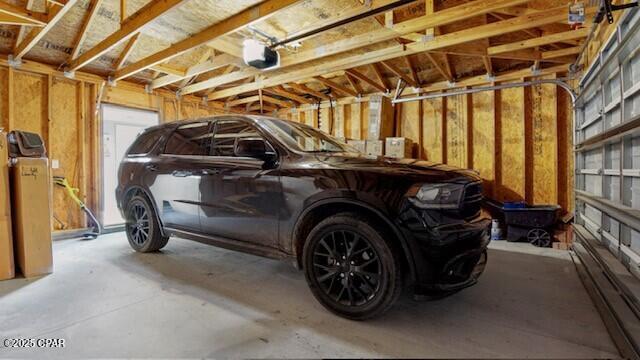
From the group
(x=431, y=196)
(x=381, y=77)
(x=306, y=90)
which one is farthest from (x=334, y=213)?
(x=306, y=90)

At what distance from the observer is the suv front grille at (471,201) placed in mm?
1904

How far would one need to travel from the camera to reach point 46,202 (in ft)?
10.1

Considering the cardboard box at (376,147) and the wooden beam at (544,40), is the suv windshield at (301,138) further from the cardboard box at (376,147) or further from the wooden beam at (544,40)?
the wooden beam at (544,40)

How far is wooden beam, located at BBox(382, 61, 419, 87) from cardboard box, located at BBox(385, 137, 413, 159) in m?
1.10

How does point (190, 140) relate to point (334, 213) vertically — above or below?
above

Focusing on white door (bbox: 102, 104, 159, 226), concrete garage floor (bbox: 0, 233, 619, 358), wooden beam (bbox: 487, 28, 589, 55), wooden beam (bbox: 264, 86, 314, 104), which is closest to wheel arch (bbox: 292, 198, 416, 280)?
concrete garage floor (bbox: 0, 233, 619, 358)

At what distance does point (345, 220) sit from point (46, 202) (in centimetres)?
324

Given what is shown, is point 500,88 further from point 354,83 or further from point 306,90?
point 306,90

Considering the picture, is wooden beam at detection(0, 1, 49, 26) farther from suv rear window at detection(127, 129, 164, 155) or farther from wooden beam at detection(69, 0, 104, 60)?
suv rear window at detection(127, 129, 164, 155)

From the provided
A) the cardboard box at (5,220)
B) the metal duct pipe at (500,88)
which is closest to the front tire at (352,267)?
the cardboard box at (5,220)

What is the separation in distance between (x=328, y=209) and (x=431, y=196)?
74 cm

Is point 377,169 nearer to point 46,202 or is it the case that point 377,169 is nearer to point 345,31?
point 345,31

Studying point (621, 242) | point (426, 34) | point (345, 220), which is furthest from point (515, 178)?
point (345, 220)

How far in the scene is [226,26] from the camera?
3.26 m
